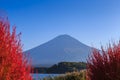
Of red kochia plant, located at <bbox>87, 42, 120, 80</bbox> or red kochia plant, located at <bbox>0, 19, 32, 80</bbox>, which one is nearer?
red kochia plant, located at <bbox>0, 19, 32, 80</bbox>

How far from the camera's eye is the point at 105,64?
13133mm

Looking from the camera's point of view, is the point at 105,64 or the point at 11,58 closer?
the point at 11,58

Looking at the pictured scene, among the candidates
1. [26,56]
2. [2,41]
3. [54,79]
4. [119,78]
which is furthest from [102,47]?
[54,79]

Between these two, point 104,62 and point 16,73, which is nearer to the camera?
point 16,73

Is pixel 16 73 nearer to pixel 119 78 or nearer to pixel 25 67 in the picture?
pixel 25 67

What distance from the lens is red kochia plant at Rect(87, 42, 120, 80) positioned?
12805 mm

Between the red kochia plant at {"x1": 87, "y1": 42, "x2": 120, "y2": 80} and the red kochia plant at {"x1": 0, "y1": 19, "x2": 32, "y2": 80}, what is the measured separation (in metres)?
3.21

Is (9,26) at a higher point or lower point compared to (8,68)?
higher

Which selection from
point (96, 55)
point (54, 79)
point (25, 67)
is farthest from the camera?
point (54, 79)

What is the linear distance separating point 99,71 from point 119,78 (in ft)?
2.95

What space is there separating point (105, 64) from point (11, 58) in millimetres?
4077

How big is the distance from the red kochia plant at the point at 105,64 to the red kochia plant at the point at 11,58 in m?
3.21

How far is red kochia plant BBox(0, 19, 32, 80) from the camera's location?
10352 mm

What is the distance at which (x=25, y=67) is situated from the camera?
11047 mm
